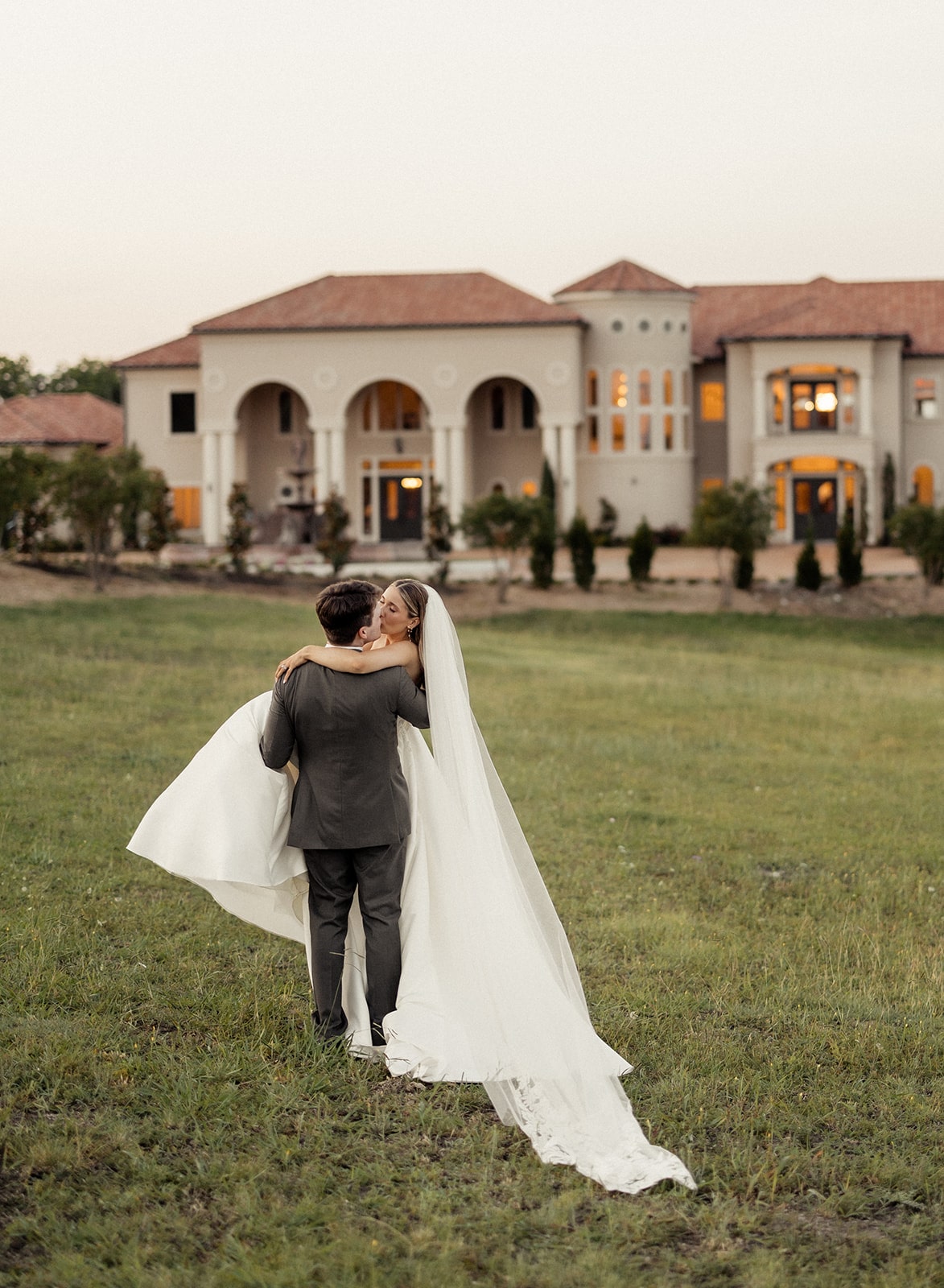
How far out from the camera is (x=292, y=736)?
17.7ft

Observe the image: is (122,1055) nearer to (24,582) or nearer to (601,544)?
(24,582)

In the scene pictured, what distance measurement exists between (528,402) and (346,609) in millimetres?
41840

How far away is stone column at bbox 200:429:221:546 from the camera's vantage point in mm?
43844

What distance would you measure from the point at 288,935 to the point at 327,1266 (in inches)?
78.2

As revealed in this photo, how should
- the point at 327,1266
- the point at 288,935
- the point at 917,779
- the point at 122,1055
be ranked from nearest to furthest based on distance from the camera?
1. the point at 327,1266
2. the point at 122,1055
3. the point at 288,935
4. the point at 917,779

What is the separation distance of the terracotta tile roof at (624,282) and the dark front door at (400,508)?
7994mm

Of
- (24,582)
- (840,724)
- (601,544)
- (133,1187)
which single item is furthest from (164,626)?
(601,544)

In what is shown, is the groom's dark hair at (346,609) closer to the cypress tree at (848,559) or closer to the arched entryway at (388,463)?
→ the cypress tree at (848,559)

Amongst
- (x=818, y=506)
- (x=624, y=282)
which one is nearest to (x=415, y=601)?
(x=624, y=282)

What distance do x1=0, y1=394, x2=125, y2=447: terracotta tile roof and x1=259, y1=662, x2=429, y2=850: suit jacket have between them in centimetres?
4606

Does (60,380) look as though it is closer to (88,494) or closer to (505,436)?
(505,436)

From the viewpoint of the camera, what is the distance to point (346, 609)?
210 inches

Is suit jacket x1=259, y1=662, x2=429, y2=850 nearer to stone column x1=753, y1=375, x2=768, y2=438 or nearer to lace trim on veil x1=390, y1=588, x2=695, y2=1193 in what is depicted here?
lace trim on veil x1=390, y1=588, x2=695, y2=1193

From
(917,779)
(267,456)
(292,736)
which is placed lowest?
(917,779)
